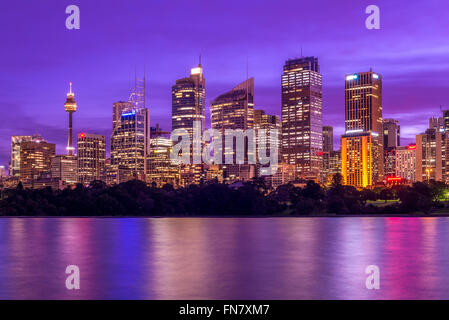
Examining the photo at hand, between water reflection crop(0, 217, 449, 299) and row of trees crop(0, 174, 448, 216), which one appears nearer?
water reflection crop(0, 217, 449, 299)

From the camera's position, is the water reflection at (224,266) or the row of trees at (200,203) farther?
the row of trees at (200,203)

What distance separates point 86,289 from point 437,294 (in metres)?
22.5

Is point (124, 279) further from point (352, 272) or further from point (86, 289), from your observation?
point (352, 272)

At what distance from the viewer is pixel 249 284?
3841 cm

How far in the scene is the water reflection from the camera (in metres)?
35.1

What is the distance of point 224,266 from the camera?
48.5 metres

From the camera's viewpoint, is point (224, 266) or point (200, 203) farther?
point (200, 203)

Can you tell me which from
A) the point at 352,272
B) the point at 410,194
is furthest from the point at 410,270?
the point at 410,194

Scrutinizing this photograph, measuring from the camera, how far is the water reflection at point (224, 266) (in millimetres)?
35062

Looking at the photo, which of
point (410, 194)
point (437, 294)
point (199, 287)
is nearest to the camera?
point (437, 294)

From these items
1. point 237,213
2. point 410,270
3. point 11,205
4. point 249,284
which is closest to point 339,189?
point 237,213

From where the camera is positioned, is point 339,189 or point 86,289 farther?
point 339,189

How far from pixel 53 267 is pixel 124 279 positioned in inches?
426
